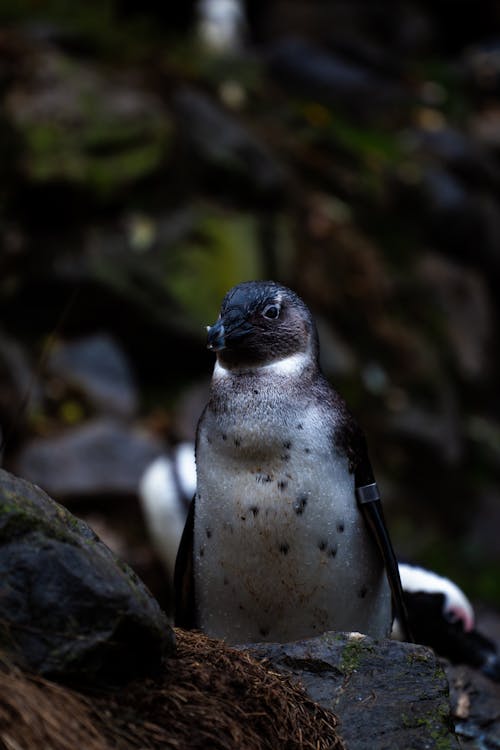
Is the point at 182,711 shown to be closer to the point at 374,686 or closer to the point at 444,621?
the point at 374,686

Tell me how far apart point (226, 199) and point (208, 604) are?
7.60m

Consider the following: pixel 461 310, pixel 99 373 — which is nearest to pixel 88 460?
pixel 99 373

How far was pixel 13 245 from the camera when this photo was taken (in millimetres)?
10031

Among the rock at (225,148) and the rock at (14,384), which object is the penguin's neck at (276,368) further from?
the rock at (225,148)

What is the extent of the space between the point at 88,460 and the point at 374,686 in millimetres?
5950

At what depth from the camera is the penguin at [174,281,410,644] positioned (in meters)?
4.02

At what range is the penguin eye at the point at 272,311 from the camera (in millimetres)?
4210

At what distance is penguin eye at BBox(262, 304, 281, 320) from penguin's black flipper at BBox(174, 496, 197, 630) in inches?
33.2

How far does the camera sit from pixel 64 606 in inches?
113

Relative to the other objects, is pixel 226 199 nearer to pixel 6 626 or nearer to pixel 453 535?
pixel 453 535

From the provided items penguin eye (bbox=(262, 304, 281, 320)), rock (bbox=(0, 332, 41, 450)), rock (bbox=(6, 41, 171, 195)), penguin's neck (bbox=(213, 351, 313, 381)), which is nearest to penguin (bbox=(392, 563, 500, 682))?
penguin's neck (bbox=(213, 351, 313, 381))

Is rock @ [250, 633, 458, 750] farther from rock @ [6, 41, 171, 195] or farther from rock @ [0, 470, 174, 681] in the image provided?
rock @ [6, 41, 171, 195]

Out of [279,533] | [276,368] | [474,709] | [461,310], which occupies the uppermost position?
[461,310]

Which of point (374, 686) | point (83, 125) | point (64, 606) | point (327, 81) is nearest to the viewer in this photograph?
point (64, 606)
